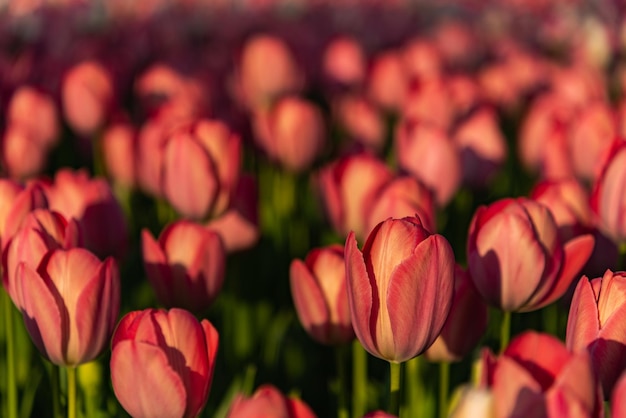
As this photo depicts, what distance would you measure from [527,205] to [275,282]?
0.80m

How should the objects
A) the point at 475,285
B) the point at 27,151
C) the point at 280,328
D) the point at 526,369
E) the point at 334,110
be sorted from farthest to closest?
the point at 334,110
the point at 27,151
the point at 280,328
the point at 475,285
the point at 526,369

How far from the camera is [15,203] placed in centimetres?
103

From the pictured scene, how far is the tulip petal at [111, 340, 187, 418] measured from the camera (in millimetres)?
734

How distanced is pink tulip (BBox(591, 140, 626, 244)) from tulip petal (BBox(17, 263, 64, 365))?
65 cm

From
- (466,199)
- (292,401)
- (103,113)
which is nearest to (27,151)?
(103,113)

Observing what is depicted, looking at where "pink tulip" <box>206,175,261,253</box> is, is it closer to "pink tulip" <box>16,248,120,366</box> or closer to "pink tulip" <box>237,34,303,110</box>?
"pink tulip" <box>16,248,120,366</box>

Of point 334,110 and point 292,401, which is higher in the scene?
point 334,110

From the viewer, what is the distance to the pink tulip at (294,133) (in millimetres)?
1694

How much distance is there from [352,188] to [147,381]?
61 cm

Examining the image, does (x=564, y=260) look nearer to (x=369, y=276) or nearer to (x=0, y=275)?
(x=369, y=276)

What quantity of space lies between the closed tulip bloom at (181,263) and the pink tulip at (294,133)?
67cm

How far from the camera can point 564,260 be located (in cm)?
97

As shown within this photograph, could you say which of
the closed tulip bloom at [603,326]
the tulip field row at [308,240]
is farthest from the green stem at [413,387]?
the closed tulip bloom at [603,326]

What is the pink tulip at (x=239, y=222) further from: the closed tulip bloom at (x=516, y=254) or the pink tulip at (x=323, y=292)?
the closed tulip bloom at (x=516, y=254)
